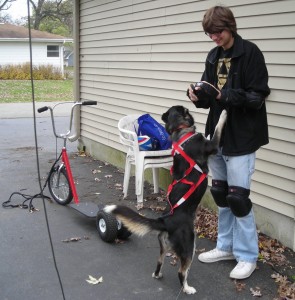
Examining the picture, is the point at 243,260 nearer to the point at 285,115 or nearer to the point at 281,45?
the point at 285,115

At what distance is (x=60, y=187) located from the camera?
18.6 feet

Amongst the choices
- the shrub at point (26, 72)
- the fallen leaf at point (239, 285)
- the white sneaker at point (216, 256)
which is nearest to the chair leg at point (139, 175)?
the white sneaker at point (216, 256)

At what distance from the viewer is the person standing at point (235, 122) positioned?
10.4 feet

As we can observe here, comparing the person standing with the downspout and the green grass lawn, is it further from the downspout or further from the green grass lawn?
the green grass lawn

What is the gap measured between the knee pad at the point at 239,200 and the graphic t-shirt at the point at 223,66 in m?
0.87

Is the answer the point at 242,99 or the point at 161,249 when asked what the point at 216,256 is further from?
the point at 242,99

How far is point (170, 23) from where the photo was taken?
573cm

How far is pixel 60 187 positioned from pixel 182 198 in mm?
2723

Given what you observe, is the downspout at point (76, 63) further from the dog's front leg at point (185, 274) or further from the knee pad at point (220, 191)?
the dog's front leg at point (185, 274)

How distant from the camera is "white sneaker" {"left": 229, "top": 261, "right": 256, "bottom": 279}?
3.62m

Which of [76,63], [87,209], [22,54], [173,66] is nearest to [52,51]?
[22,54]

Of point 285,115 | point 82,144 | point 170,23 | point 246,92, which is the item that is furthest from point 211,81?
point 82,144

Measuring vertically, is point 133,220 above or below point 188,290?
above

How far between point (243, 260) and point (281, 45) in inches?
83.9
